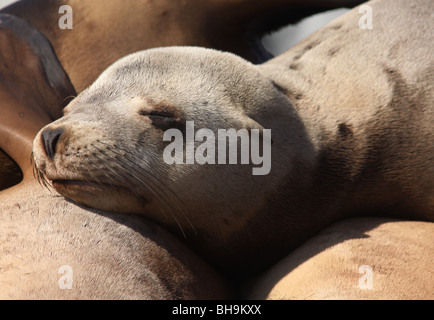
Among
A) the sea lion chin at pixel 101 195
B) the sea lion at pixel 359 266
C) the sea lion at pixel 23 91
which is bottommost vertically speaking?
the sea lion at pixel 359 266

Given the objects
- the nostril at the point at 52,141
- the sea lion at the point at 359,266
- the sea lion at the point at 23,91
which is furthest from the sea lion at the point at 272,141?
the sea lion at the point at 23,91

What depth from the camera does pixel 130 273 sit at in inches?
110

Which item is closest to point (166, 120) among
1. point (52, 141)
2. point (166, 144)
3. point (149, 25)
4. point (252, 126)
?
point (166, 144)

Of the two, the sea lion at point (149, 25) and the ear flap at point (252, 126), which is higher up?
the sea lion at point (149, 25)

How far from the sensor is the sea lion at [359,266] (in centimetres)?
266

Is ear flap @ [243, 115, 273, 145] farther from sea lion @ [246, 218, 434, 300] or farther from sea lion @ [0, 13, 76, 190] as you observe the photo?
sea lion @ [0, 13, 76, 190]

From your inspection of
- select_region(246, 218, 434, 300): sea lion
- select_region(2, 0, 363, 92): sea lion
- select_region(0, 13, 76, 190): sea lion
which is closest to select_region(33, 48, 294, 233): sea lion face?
select_region(246, 218, 434, 300): sea lion

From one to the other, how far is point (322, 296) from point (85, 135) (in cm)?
119

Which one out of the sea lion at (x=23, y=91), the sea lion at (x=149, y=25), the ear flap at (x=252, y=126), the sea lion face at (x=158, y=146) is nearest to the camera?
the sea lion face at (x=158, y=146)

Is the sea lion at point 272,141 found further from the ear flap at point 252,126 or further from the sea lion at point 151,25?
the sea lion at point 151,25

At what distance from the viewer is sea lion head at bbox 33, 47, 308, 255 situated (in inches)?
113

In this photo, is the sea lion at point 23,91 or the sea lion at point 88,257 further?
the sea lion at point 23,91

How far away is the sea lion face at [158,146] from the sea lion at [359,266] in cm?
34

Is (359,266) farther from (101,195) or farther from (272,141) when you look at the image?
(101,195)
